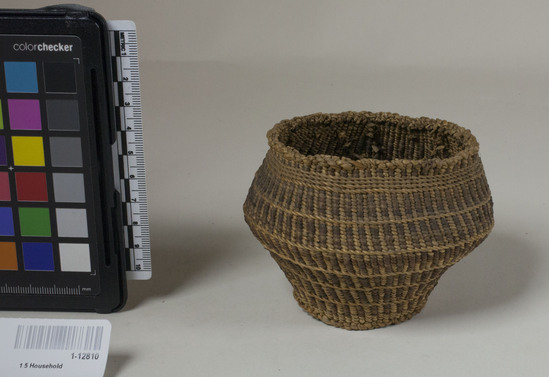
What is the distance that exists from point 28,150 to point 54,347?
36 cm

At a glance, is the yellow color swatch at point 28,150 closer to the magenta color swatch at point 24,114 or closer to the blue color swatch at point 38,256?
the magenta color swatch at point 24,114

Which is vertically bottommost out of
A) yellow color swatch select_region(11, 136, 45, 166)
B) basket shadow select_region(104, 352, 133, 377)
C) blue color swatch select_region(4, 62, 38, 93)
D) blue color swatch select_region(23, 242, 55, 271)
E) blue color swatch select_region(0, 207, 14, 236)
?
basket shadow select_region(104, 352, 133, 377)

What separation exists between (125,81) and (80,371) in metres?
Answer: 0.52

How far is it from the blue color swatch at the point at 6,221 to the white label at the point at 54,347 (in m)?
0.21

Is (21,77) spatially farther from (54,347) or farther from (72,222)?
(54,347)

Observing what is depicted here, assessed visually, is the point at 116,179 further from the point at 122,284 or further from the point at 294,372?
the point at 294,372

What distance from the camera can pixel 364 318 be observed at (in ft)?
5.51

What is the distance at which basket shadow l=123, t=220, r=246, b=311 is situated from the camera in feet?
6.10

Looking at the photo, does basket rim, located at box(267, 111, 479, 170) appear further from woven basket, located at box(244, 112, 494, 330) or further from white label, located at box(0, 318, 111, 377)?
white label, located at box(0, 318, 111, 377)

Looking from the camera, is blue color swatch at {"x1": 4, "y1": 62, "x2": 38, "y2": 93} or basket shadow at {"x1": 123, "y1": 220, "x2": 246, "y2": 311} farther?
basket shadow at {"x1": 123, "y1": 220, "x2": 246, "y2": 311}

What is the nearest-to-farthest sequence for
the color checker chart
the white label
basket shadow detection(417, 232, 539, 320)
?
the white label < the color checker chart < basket shadow detection(417, 232, 539, 320)

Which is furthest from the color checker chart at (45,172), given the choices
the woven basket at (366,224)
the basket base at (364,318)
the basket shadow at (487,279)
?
the basket shadow at (487,279)

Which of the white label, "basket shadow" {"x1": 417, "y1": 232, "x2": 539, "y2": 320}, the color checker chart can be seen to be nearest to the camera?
the white label

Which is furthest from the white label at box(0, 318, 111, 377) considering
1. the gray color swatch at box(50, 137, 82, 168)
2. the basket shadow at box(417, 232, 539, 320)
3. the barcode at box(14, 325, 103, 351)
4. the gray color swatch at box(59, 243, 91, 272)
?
the basket shadow at box(417, 232, 539, 320)
